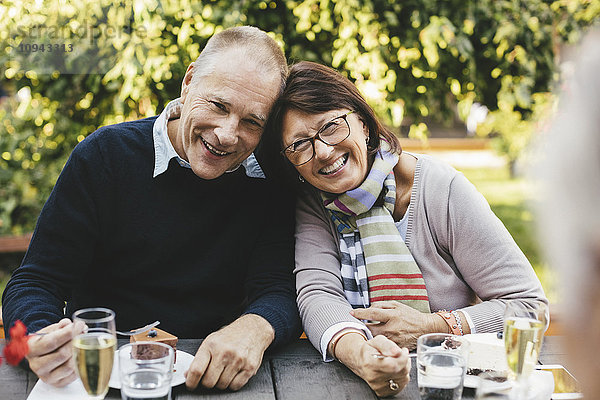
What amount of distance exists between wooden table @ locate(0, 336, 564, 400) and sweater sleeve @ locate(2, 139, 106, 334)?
210mm

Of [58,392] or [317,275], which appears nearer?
[58,392]

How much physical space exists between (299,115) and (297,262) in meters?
0.47

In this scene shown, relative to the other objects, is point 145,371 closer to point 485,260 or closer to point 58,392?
point 58,392

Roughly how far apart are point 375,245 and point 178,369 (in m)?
0.75

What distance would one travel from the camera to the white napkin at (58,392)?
1402mm

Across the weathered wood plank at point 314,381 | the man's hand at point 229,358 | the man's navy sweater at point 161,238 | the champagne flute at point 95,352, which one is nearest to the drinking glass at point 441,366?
the weathered wood plank at point 314,381

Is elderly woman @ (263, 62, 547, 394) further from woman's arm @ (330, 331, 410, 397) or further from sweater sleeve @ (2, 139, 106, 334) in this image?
sweater sleeve @ (2, 139, 106, 334)

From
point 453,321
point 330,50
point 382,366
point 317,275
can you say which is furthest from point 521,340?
point 330,50

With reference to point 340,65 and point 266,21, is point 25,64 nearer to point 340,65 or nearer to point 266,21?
point 266,21

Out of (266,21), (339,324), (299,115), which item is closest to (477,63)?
(266,21)

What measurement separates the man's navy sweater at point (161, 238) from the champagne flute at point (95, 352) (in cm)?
68

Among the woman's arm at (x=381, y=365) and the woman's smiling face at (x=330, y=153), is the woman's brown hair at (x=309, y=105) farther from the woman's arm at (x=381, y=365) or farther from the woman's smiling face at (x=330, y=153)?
the woman's arm at (x=381, y=365)

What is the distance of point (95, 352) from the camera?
48.0 inches

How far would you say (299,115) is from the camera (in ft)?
6.52
